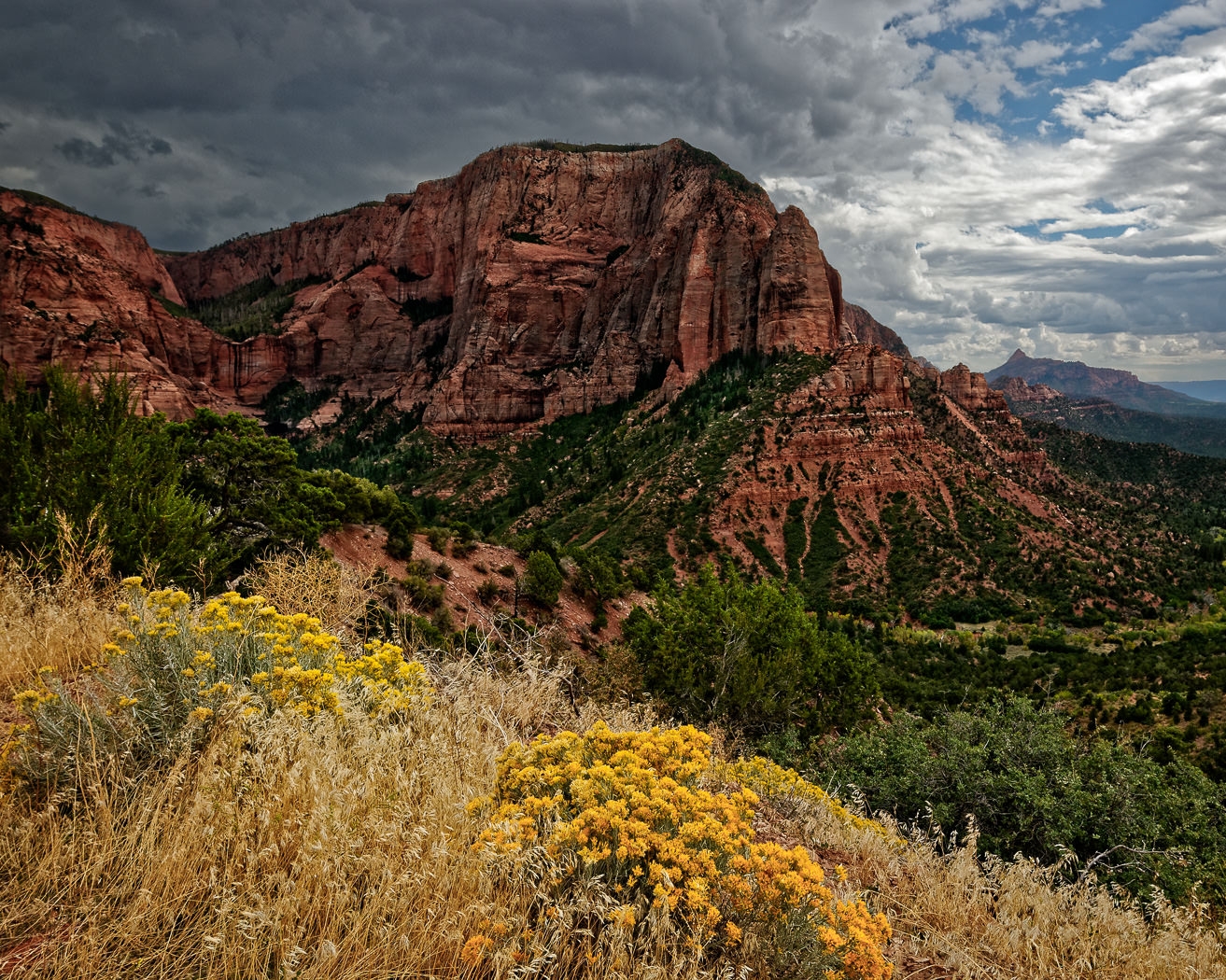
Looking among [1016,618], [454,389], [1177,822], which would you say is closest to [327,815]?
[1177,822]

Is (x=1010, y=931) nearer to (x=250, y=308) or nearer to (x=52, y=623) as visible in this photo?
(x=52, y=623)

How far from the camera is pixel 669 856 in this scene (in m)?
2.87

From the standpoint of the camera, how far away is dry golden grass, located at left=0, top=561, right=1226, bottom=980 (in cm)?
232

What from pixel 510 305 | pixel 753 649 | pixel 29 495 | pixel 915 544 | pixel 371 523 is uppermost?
pixel 510 305

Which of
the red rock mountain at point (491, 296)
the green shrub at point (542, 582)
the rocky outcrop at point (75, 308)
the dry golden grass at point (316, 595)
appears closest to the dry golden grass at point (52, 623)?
the dry golden grass at point (316, 595)

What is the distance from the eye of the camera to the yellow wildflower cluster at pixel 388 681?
152 inches

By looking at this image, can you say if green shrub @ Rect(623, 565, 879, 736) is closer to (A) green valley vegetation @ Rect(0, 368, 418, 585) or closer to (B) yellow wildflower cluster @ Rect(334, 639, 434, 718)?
(B) yellow wildflower cluster @ Rect(334, 639, 434, 718)

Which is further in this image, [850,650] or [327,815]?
[850,650]

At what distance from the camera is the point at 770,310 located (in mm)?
66938

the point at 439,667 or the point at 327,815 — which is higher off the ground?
the point at 327,815

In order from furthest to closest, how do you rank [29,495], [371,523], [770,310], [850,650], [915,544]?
[770,310] < [915,544] < [371,523] < [850,650] < [29,495]

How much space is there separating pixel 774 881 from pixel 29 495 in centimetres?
871

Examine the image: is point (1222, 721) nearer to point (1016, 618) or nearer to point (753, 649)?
point (753, 649)

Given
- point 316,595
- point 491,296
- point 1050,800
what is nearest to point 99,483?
point 316,595
